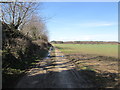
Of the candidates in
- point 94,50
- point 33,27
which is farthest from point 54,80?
point 94,50

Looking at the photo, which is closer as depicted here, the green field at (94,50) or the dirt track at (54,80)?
the dirt track at (54,80)

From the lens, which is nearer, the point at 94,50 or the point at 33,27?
the point at 33,27

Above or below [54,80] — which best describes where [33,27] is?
above

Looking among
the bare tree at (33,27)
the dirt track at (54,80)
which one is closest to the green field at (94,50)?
the bare tree at (33,27)

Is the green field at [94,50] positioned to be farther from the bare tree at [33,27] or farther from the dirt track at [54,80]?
the dirt track at [54,80]

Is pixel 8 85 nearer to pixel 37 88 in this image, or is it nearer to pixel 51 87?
pixel 37 88

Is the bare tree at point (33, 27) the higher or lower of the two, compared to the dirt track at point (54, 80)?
higher

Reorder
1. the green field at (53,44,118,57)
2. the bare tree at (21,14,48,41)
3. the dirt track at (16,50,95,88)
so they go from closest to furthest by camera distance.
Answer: the dirt track at (16,50,95,88) → the bare tree at (21,14,48,41) → the green field at (53,44,118,57)

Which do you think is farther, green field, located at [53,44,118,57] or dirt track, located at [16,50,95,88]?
green field, located at [53,44,118,57]

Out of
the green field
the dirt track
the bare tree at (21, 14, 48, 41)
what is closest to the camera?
the dirt track

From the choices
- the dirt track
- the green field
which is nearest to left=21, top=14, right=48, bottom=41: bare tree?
the green field

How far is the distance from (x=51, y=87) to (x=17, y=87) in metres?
1.65

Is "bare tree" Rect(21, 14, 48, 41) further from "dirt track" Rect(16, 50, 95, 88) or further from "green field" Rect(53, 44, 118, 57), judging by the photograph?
"dirt track" Rect(16, 50, 95, 88)

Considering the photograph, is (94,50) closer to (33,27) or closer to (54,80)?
(33,27)
